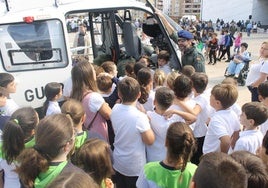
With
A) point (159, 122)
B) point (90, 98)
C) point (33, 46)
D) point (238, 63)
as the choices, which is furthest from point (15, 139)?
point (238, 63)

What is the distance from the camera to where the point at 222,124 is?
9.24 ft

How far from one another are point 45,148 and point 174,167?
0.90 m

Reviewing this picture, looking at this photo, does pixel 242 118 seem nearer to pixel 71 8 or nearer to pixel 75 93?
pixel 75 93

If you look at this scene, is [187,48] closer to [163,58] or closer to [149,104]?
[163,58]

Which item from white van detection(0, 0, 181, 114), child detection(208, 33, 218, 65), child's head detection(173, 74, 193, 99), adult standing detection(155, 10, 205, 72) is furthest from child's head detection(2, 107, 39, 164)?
child detection(208, 33, 218, 65)

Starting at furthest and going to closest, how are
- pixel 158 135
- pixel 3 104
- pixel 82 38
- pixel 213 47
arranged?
pixel 213 47 → pixel 82 38 → pixel 3 104 → pixel 158 135

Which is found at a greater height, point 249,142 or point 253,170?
point 253,170

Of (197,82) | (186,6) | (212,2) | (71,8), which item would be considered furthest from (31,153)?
(186,6)

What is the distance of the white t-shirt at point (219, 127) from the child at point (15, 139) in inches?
64.2

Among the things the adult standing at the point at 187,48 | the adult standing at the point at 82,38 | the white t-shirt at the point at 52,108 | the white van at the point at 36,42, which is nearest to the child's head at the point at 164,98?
the white t-shirt at the point at 52,108

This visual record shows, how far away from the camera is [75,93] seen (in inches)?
128

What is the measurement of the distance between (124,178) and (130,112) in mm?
768

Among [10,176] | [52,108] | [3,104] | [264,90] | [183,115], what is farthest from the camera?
[52,108]

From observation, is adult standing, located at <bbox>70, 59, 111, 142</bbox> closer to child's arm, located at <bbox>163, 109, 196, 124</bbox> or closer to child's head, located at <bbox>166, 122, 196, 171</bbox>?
child's arm, located at <bbox>163, 109, 196, 124</bbox>
